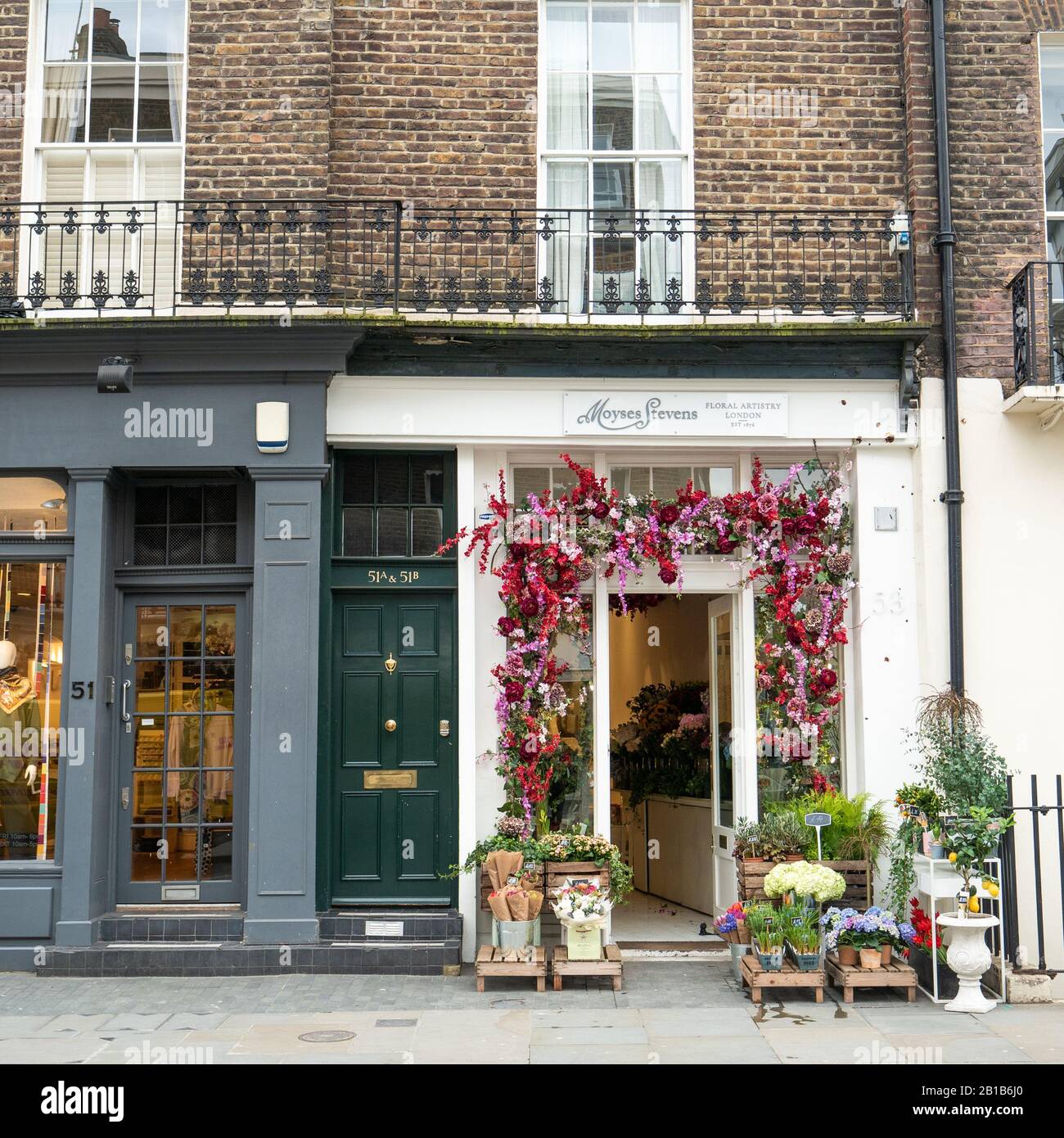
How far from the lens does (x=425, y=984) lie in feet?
28.2

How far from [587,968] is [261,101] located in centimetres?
693

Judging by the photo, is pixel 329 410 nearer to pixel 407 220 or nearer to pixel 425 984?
pixel 407 220

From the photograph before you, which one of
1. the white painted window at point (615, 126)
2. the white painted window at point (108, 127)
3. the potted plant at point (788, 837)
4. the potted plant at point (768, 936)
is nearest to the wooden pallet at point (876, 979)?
the potted plant at point (768, 936)

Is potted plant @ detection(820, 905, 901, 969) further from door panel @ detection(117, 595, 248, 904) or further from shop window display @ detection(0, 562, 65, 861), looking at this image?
shop window display @ detection(0, 562, 65, 861)

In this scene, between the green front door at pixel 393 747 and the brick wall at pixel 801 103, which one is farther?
Result: the brick wall at pixel 801 103

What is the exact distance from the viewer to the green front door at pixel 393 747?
9.38m

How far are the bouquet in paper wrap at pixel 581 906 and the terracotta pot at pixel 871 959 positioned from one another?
1732 millimetres

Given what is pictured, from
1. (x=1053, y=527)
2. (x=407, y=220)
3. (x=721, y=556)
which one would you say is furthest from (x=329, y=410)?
(x=1053, y=527)

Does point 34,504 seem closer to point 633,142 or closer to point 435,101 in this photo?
point 435,101

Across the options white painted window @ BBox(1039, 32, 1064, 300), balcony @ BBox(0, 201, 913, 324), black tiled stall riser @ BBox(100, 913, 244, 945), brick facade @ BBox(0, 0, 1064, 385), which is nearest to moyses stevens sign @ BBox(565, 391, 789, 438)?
balcony @ BBox(0, 201, 913, 324)

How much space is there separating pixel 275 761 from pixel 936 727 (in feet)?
15.6

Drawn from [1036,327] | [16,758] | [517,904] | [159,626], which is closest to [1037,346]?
[1036,327]

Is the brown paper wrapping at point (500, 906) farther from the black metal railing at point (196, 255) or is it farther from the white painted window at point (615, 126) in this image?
the white painted window at point (615, 126)

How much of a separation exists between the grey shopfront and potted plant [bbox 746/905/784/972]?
314 cm
